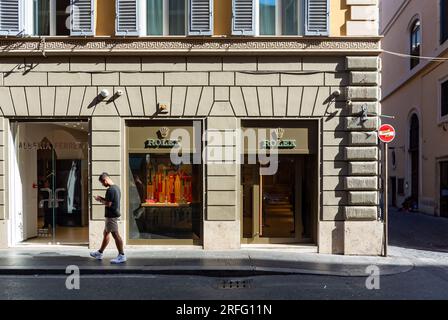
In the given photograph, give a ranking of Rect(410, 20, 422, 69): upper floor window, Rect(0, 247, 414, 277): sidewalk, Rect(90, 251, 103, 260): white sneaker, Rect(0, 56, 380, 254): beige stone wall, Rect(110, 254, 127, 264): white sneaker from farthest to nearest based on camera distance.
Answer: Rect(410, 20, 422, 69): upper floor window < Rect(0, 56, 380, 254): beige stone wall < Rect(90, 251, 103, 260): white sneaker < Rect(110, 254, 127, 264): white sneaker < Rect(0, 247, 414, 277): sidewalk

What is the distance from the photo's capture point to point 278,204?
1090 cm

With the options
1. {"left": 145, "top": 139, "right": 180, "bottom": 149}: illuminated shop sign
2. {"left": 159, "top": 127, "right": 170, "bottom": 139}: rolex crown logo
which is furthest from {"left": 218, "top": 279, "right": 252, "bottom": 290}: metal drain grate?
{"left": 159, "top": 127, "right": 170, "bottom": 139}: rolex crown logo

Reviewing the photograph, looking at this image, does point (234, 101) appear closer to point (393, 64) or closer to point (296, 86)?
point (296, 86)

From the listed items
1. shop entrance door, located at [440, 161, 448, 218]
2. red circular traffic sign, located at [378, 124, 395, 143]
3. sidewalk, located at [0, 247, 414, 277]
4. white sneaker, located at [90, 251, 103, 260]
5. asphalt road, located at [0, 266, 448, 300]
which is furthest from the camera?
shop entrance door, located at [440, 161, 448, 218]

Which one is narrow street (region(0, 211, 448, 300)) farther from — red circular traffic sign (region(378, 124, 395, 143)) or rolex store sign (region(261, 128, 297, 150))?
rolex store sign (region(261, 128, 297, 150))

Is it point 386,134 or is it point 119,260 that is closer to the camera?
point 119,260

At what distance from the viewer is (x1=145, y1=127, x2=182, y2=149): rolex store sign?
1052cm

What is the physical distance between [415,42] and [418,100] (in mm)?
3326

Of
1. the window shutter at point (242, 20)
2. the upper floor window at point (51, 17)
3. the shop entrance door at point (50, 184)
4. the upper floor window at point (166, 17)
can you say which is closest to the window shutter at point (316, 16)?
the window shutter at point (242, 20)

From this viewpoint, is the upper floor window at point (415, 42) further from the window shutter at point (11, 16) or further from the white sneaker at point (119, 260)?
the white sneaker at point (119, 260)

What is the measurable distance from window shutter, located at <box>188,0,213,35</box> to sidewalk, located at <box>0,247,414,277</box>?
5.19 m

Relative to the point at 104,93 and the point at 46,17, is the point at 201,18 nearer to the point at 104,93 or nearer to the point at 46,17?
the point at 104,93

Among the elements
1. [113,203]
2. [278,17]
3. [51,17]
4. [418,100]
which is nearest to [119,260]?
[113,203]

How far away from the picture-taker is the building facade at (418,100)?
1853cm
